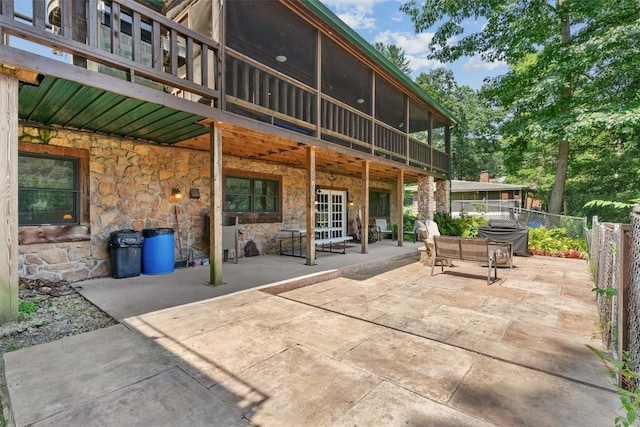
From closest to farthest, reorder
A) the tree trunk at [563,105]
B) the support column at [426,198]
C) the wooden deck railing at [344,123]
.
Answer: the wooden deck railing at [344,123]
the tree trunk at [563,105]
the support column at [426,198]

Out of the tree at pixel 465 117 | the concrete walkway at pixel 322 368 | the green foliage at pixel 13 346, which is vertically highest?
the tree at pixel 465 117

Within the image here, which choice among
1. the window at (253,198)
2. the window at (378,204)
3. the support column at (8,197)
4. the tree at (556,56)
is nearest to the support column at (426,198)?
the window at (378,204)

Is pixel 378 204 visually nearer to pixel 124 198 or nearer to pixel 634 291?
pixel 124 198

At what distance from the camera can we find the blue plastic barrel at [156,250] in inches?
211

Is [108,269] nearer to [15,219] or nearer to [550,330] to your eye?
[15,219]

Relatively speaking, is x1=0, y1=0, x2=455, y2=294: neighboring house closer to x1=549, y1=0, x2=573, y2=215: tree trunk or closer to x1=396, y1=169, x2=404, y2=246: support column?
x1=396, y1=169, x2=404, y2=246: support column

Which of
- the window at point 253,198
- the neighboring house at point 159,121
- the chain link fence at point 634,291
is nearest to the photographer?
the chain link fence at point 634,291

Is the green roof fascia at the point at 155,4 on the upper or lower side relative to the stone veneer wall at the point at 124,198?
upper

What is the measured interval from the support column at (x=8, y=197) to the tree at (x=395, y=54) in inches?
1112

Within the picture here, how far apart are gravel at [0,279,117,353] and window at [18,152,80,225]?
1.01m

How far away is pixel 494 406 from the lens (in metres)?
1.95

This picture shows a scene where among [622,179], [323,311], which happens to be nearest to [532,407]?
[323,311]

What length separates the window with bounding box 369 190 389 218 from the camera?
1308 centimetres

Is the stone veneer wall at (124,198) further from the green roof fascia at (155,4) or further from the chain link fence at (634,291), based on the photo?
the chain link fence at (634,291)
